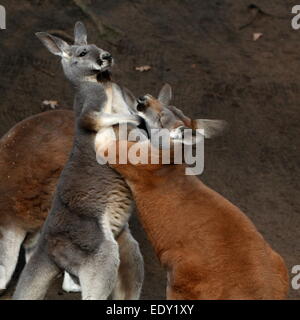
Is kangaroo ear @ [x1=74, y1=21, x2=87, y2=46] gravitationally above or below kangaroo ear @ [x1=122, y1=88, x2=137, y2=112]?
above

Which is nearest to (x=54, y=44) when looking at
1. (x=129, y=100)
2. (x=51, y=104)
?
(x=129, y=100)

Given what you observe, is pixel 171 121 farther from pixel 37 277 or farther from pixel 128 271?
pixel 37 277

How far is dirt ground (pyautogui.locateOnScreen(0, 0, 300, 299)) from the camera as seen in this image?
36.9ft

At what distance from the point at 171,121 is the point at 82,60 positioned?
3.68ft

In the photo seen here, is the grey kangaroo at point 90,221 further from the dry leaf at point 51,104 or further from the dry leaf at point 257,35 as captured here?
the dry leaf at point 257,35

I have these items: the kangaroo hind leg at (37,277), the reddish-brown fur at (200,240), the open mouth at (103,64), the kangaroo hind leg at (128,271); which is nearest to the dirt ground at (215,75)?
the kangaroo hind leg at (128,271)

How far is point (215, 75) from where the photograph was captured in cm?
1294

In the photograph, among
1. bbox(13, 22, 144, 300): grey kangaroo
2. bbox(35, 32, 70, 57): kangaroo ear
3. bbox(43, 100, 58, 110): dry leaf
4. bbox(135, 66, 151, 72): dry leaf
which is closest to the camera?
bbox(13, 22, 144, 300): grey kangaroo

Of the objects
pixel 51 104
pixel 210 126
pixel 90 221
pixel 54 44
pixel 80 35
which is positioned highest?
pixel 80 35

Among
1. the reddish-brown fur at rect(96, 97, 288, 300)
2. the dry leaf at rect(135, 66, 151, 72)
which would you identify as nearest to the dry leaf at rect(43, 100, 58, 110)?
the dry leaf at rect(135, 66, 151, 72)

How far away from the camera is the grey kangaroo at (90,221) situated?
27.7 feet

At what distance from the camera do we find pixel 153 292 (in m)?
9.93

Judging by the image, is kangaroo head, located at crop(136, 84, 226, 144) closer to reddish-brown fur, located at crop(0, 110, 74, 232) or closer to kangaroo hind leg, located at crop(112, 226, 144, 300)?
kangaroo hind leg, located at crop(112, 226, 144, 300)
